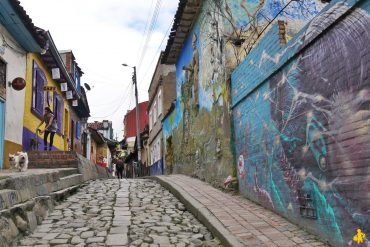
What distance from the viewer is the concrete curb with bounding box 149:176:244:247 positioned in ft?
16.9

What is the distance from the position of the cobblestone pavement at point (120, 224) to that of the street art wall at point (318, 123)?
4.47 feet

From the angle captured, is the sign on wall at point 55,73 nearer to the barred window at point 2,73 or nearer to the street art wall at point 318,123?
the barred window at point 2,73

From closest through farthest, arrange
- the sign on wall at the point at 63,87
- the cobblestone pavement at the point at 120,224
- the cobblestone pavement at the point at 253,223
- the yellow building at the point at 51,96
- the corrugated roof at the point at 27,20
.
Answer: the cobblestone pavement at the point at 253,223 → the cobblestone pavement at the point at 120,224 → the corrugated roof at the point at 27,20 → the yellow building at the point at 51,96 → the sign on wall at the point at 63,87

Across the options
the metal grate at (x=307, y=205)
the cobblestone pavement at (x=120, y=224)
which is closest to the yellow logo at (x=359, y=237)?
the metal grate at (x=307, y=205)

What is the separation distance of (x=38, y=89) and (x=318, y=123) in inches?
458

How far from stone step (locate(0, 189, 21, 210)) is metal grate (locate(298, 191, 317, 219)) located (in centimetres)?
380

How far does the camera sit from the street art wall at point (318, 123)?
13.2 feet

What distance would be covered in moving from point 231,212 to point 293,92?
2.25 metres

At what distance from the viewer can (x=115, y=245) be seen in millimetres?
5320

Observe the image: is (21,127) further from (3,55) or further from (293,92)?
(293,92)

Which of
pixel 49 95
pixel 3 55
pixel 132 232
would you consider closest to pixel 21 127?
pixel 3 55

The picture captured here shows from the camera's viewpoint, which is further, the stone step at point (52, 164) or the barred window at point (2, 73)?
the stone step at point (52, 164)

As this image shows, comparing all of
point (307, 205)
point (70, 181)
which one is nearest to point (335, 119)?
point (307, 205)

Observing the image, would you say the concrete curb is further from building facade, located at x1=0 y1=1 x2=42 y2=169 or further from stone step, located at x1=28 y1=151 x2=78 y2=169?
building facade, located at x1=0 y1=1 x2=42 y2=169
